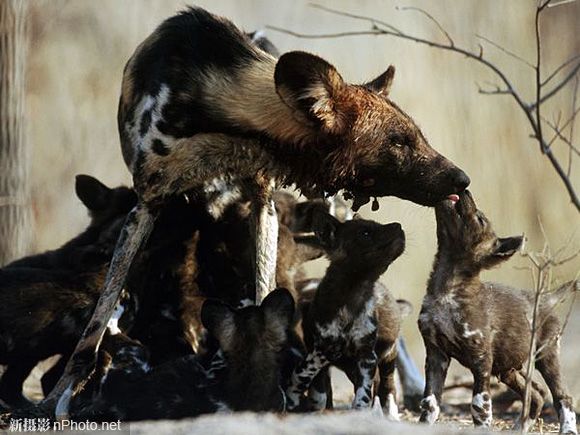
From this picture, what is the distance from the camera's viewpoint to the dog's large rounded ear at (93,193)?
8516 millimetres

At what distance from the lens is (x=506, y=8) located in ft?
41.7

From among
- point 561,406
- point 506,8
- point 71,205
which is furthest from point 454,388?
point 506,8

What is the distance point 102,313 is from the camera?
A: 23.5ft

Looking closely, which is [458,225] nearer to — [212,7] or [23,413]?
[23,413]

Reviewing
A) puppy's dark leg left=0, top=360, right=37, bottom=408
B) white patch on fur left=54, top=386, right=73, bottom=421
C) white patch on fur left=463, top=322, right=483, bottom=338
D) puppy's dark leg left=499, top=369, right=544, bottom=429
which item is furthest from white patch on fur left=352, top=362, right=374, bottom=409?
puppy's dark leg left=0, top=360, right=37, bottom=408

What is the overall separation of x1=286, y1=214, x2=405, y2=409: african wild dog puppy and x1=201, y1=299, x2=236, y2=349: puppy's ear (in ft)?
1.74

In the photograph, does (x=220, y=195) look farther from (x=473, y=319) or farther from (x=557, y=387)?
(x=557, y=387)

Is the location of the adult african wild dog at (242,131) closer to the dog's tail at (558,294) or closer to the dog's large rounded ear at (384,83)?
the dog's large rounded ear at (384,83)

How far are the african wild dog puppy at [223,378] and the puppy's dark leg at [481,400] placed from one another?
37.9 inches

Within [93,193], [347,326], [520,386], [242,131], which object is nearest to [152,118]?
[242,131]

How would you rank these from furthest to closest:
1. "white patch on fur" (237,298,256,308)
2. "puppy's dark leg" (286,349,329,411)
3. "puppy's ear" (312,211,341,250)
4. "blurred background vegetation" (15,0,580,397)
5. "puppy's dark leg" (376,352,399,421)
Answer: "blurred background vegetation" (15,0,580,397) < "white patch on fur" (237,298,256,308) < "puppy's dark leg" (376,352,399,421) < "puppy's ear" (312,211,341,250) < "puppy's dark leg" (286,349,329,411)

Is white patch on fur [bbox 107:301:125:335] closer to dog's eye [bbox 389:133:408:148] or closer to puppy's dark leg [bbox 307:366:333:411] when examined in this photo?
puppy's dark leg [bbox 307:366:333:411]

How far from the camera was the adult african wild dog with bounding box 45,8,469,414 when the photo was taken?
265 inches

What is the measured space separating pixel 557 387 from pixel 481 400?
2.25 feet
